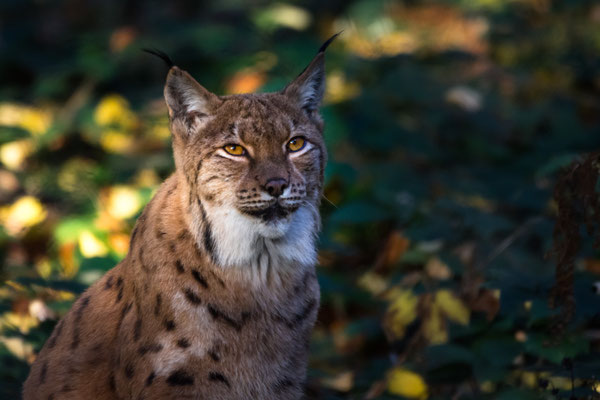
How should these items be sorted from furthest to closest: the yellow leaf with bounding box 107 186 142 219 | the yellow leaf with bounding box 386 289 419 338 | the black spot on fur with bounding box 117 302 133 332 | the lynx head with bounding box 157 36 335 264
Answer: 1. the yellow leaf with bounding box 107 186 142 219
2. the yellow leaf with bounding box 386 289 419 338
3. the black spot on fur with bounding box 117 302 133 332
4. the lynx head with bounding box 157 36 335 264

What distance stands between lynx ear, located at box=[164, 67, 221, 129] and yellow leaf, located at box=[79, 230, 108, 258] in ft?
7.58

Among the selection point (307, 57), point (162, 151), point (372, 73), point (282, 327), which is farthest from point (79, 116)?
point (282, 327)

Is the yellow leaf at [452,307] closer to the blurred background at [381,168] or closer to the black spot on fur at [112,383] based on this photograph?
the blurred background at [381,168]

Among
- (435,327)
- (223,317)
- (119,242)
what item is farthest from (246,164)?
(119,242)

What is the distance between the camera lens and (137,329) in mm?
3471

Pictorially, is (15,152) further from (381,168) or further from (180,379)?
(180,379)

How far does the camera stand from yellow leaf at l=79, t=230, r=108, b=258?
5.71 meters

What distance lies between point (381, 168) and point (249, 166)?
3.41m

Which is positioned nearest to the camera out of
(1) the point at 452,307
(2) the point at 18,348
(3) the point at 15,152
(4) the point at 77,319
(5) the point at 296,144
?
(5) the point at 296,144

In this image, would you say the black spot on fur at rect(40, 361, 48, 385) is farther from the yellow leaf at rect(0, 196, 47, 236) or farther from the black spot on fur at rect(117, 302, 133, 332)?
the yellow leaf at rect(0, 196, 47, 236)

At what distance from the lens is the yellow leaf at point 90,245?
18.7ft

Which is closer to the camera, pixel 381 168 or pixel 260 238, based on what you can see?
pixel 260 238

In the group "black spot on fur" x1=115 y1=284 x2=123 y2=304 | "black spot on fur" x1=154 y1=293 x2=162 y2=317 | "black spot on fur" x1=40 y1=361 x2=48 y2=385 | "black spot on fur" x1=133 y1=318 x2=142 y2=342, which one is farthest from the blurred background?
"black spot on fur" x1=154 y1=293 x2=162 y2=317

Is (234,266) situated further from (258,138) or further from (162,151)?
(162,151)
